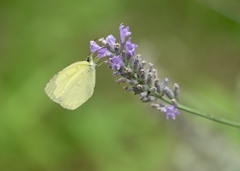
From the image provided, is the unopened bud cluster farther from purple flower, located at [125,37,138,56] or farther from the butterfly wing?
the butterfly wing

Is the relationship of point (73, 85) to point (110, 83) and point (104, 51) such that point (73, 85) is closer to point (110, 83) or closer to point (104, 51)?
point (104, 51)

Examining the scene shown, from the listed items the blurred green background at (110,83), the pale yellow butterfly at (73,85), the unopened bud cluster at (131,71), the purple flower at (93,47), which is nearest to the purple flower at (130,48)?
the unopened bud cluster at (131,71)

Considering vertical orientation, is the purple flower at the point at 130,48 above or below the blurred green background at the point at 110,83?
below

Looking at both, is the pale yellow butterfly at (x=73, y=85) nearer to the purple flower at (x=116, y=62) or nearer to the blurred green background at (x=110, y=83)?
the purple flower at (x=116, y=62)

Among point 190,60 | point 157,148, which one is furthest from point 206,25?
point 157,148

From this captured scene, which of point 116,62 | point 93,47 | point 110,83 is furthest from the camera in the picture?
point 110,83

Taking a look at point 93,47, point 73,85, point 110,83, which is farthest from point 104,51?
point 110,83

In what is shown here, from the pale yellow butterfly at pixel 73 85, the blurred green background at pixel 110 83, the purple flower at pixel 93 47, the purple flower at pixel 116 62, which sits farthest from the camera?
the blurred green background at pixel 110 83

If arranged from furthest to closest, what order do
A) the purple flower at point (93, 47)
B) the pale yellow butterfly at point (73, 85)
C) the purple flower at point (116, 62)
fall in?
1. the pale yellow butterfly at point (73, 85)
2. the purple flower at point (93, 47)
3. the purple flower at point (116, 62)

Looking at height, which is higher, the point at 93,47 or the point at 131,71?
the point at 93,47
